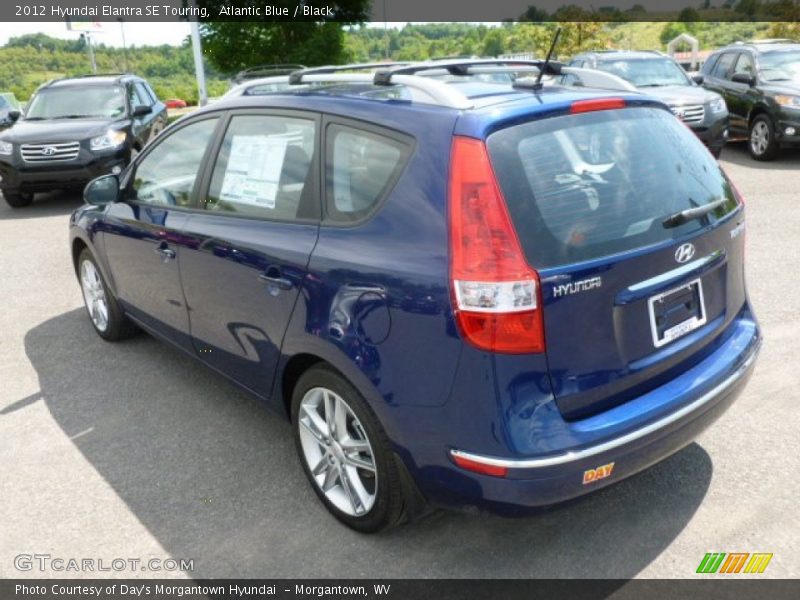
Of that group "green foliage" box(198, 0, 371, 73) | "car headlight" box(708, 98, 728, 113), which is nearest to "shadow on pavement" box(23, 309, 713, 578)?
"car headlight" box(708, 98, 728, 113)

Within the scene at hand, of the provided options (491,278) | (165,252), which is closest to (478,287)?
(491,278)

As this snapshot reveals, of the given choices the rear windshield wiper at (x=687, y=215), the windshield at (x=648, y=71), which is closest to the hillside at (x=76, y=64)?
the windshield at (x=648, y=71)

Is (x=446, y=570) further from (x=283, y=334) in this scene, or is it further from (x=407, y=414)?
(x=283, y=334)

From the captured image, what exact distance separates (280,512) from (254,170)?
152cm

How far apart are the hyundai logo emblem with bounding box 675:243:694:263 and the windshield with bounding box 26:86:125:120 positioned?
10.3 m

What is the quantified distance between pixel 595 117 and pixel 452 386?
1.15m

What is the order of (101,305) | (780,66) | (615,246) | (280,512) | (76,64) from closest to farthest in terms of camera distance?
(615,246)
(280,512)
(101,305)
(780,66)
(76,64)

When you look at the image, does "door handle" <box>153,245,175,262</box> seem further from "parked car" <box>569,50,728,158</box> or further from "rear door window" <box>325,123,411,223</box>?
"parked car" <box>569,50,728,158</box>

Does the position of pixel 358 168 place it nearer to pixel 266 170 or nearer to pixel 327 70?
pixel 266 170

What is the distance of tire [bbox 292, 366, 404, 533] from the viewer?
8.88ft

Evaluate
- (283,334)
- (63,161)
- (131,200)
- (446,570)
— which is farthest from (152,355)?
(63,161)

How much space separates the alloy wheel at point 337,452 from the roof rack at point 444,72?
1.18m

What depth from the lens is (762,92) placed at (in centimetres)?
1155

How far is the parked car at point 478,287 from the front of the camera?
2350mm
